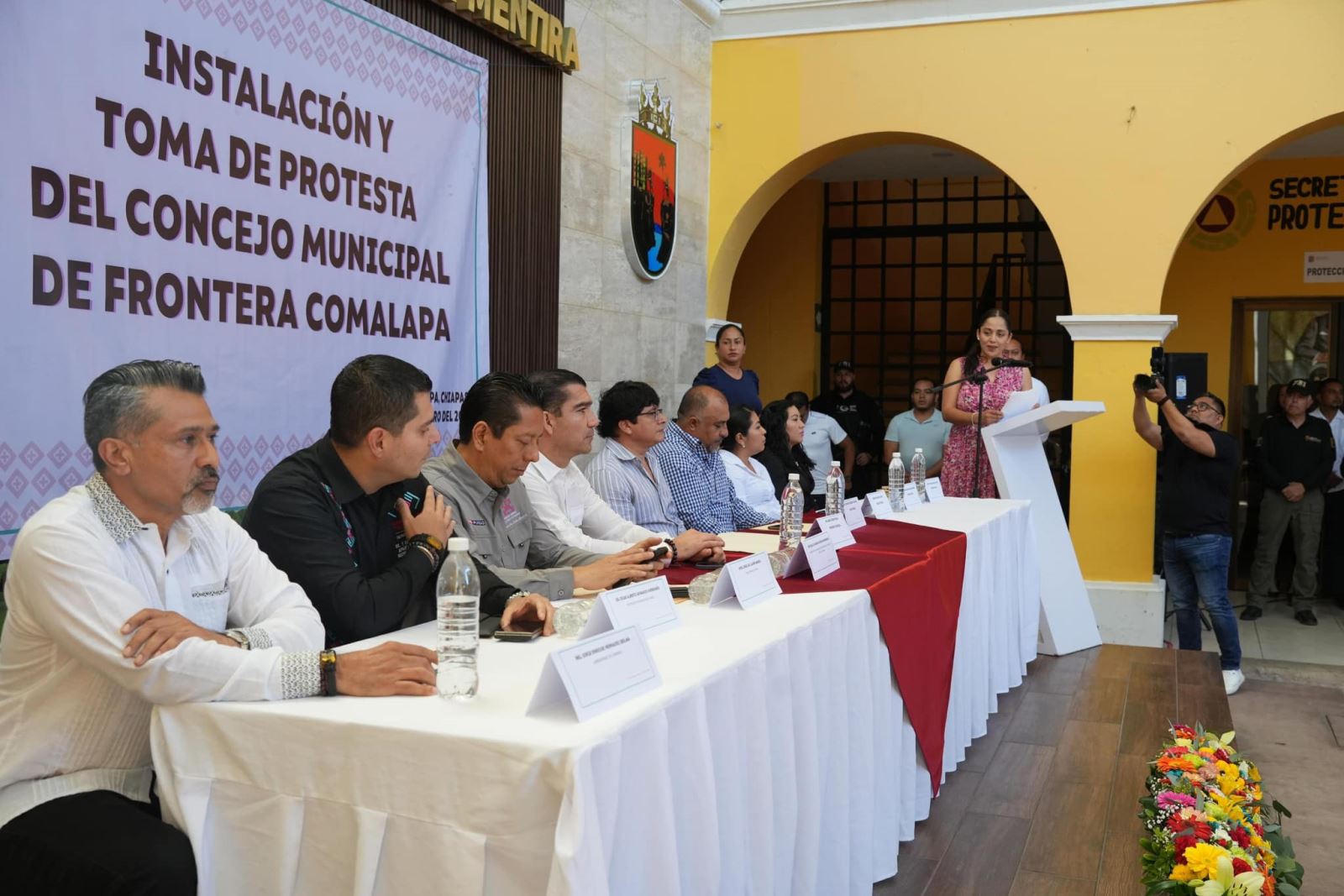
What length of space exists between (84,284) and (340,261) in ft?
3.46

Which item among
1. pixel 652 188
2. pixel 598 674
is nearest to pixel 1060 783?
pixel 598 674

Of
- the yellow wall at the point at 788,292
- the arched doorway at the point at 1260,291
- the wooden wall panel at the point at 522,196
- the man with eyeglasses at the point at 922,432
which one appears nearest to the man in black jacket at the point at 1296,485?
the arched doorway at the point at 1260,291

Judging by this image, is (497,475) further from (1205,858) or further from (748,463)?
(748,463)

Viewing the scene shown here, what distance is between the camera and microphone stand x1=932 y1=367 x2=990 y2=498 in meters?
5.06

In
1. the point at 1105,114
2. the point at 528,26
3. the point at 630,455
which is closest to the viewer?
the point at 630,455

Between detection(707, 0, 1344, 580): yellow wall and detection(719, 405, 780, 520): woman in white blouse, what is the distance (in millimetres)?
2210

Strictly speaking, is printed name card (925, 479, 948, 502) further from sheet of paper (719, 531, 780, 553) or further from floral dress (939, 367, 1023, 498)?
sheet of paper (719, 531, 780, 553)

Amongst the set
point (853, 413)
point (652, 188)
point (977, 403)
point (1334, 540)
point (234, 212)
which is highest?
point (652, 188)

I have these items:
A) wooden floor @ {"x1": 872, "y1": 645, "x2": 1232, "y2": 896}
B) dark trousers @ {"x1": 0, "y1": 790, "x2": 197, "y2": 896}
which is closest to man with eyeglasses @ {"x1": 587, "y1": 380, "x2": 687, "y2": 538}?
wooden floor @ {"x1": 872, "y1": 645, "x2": 1232, "y2": 896}

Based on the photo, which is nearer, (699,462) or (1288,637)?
(699,462)

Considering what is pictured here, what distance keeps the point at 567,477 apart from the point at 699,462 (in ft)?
3.16

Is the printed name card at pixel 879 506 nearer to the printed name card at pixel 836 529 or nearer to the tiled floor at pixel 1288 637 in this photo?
the printed name card at pixel 836 529

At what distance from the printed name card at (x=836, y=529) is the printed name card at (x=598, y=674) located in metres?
1.45

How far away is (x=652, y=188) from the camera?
6375 mm
